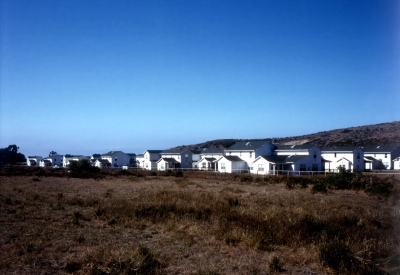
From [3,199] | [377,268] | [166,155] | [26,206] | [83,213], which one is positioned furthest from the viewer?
[166,155]

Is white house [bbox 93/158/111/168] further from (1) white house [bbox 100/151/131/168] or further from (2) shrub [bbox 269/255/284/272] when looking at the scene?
(2) shrub [bbox 269/255/284/272]

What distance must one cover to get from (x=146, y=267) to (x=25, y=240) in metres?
4.50

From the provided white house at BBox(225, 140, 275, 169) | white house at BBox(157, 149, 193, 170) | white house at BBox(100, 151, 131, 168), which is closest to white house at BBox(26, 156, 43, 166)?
white house at BBox(100, 151, 131, 168)

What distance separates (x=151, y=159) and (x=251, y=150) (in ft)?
98.4

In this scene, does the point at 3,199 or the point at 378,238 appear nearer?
the point at 378,238

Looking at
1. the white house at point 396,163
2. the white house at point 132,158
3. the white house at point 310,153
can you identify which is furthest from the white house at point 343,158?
the white house at point 132,158

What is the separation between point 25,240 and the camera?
→ 31.9ft

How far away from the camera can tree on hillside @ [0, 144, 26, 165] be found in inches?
4190

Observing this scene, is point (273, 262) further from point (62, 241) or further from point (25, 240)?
point (25, 240)

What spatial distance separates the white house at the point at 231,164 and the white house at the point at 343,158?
16.3m

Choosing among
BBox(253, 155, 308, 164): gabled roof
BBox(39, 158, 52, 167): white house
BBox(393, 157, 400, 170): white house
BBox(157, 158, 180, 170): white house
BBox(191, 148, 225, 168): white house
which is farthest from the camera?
BBox(39, 158, 52, 167): white house

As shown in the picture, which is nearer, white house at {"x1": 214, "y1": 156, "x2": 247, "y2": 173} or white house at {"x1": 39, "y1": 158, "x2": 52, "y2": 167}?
white house at {"x1": 214, "y1": 156, "x2": 247, "y2": 173}

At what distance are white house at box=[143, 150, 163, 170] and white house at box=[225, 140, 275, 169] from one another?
73.6 ft

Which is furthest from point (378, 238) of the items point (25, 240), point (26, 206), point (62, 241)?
point (26, 206)
